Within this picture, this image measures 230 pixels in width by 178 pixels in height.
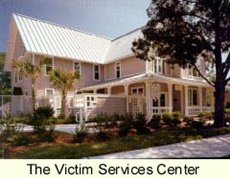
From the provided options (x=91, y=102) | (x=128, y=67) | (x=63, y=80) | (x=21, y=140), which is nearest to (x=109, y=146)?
(x=21, y=140)

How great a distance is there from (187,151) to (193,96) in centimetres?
1189

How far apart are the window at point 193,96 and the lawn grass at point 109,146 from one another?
26.9 feet

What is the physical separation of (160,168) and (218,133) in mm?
5983

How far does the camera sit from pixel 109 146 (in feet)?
24.5

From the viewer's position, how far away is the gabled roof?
10484 mm

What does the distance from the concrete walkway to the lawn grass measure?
1.12ft

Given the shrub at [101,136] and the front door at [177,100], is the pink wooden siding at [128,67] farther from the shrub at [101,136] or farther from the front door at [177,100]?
the shrub at [101,136]

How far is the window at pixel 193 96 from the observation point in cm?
1828

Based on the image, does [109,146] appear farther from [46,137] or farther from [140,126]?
[140,126]

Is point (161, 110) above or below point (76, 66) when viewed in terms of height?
below

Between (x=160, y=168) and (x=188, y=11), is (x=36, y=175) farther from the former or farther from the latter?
(x=188, y=11)

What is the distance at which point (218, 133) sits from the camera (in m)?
10.1

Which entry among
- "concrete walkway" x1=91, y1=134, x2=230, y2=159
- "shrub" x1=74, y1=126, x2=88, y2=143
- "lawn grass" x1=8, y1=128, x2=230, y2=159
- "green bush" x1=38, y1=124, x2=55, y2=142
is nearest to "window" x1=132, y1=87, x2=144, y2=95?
"lawn grass" x1=8, y1=128, x2=230, y2=159

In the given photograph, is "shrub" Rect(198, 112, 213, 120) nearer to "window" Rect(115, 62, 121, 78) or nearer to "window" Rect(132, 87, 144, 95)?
"window" Rect(132, 87, 144, 95)
